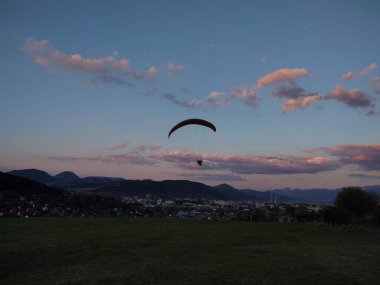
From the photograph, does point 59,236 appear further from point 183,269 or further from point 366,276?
point 366,276

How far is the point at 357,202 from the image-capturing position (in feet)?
146

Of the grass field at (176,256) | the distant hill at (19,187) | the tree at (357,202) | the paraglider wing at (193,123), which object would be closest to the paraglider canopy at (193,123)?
the paraglider wing at (193,123)

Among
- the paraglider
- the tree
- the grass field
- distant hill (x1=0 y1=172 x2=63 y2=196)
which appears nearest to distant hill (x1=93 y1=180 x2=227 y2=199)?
distant hill (x1=0 y1=172 x2=63 y2=196)

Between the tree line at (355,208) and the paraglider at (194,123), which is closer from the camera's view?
the paraglider at (194,123)

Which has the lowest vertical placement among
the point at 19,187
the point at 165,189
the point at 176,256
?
the point at 176,256

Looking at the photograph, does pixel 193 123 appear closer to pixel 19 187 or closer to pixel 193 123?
pixel 193 123

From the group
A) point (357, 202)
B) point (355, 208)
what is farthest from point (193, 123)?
point (355, 208)

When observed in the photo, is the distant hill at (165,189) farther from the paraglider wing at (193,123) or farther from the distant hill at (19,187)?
the paraglider wing at (193,123)

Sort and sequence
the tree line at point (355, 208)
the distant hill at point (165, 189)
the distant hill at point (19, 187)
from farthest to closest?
the distant hill at point (165, 189), the distant hill at point (19, 187), the tree line at point (355, 208)

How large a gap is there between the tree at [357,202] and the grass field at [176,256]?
71.7 feet

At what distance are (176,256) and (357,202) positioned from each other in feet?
117

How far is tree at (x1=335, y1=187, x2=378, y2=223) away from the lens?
44.6 metres

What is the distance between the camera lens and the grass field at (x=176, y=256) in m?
11.5

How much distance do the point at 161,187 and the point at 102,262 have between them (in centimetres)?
16041
